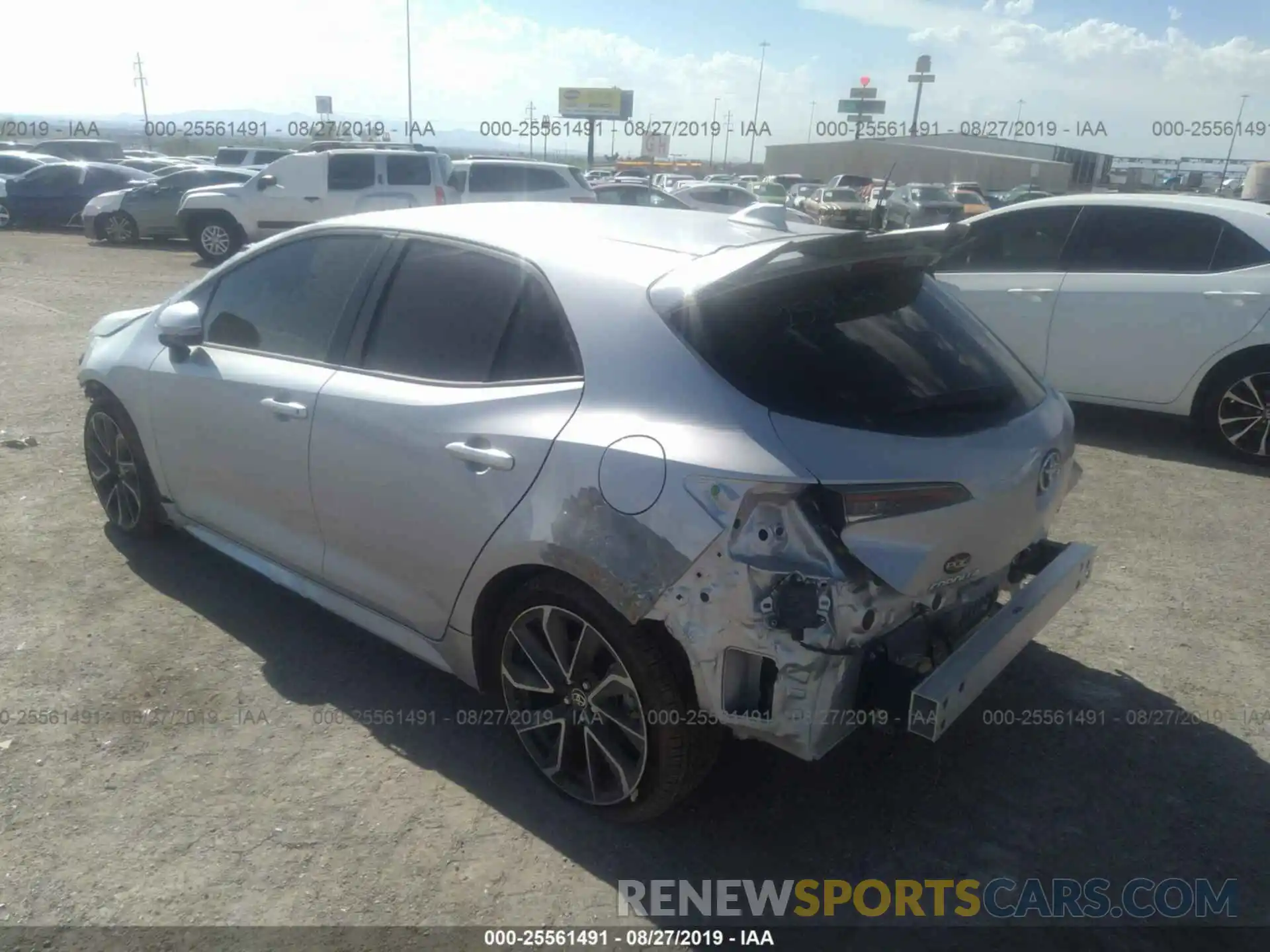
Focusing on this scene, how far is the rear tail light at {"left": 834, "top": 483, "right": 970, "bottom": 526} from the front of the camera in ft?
7.72

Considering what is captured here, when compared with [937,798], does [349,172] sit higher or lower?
higher

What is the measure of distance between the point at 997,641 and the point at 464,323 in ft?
6.22

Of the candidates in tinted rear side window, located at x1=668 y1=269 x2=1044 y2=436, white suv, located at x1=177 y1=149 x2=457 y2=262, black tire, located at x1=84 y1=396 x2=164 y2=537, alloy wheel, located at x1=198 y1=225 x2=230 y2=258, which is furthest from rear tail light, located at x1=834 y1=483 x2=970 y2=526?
alloy wheel, located at x1=198 y1=225 x2=230 y2=258

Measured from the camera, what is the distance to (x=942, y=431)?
8.50 ft

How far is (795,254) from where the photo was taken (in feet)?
8.63

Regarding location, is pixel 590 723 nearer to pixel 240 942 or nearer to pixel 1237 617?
pixel 240 942

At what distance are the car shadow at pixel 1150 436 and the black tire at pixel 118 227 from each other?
59.8ft

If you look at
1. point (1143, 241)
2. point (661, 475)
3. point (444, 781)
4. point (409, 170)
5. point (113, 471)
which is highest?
point (1143, 241)

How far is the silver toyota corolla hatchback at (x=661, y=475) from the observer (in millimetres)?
2391

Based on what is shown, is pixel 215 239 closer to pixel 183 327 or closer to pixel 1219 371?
pixel 183 327

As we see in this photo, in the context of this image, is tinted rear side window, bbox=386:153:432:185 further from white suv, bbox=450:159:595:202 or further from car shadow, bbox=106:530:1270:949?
car shadow, bbox=106:530:1270:949

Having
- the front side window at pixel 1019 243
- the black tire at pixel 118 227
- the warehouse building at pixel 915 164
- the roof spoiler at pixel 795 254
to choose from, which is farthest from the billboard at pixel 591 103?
the roof spoiler at pixel 795 254

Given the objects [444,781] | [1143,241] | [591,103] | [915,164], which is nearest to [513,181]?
[1143,241]

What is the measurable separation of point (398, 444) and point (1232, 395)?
18.2ft
